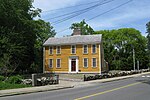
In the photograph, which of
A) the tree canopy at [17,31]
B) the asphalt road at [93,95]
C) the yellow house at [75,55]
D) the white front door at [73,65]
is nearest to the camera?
the asphalt road at [93,95]

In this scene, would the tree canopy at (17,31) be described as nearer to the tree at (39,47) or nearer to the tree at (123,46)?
the tree at (39,47)

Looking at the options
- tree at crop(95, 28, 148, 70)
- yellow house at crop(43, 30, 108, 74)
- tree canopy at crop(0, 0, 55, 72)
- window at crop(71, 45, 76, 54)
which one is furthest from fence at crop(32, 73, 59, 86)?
tree at crop(95, 28, 148, 70)

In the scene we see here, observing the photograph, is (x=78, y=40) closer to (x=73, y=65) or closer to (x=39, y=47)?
(x=73, y=65)

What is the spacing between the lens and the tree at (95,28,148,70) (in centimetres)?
7772

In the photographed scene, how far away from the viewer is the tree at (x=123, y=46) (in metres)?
77.7

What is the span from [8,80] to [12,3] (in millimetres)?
19592

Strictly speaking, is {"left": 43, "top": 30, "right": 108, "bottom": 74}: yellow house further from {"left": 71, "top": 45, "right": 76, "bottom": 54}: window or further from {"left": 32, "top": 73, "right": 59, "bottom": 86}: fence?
{"left": 32, "top": 73, "right": 59, "bottom": 86}: fence

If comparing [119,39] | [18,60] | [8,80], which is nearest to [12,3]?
[18,60]

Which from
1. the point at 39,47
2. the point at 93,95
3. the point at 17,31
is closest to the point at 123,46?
the point at 39,47

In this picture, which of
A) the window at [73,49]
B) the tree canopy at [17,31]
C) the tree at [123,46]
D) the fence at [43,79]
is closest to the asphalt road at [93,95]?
the fence at [43,79]

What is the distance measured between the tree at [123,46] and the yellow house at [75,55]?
25.2 metres

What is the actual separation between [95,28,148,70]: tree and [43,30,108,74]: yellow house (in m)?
25.2

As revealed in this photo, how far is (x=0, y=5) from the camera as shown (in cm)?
3925

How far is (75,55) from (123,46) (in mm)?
31133
